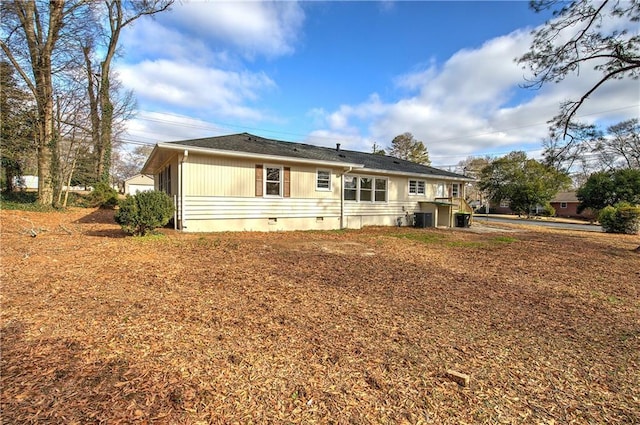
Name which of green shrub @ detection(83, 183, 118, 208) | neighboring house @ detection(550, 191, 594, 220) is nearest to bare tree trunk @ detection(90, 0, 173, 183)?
green shrub @ detection(83, 183, 118, 208)

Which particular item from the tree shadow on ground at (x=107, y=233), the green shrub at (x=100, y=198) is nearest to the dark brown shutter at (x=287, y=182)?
the tree shadow on ground at (x=107, y=233)

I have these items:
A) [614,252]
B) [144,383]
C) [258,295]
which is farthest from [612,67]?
[144,383]

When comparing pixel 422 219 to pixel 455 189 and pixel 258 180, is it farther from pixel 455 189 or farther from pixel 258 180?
pixel 258 180

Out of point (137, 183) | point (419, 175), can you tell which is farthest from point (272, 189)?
point (137, 183)

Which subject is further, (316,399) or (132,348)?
(132,348)

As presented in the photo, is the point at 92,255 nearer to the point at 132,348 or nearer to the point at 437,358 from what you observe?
the point at 132,348

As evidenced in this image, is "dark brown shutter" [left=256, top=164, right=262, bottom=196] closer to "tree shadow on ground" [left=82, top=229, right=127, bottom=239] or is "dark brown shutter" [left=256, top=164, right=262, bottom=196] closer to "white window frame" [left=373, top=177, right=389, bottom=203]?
"tree shadow on ground" [left=82, top=229, right=127, bottom=239]

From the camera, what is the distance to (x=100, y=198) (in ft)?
56.7

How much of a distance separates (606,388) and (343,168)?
1154 centimetres

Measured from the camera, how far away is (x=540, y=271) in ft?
21.4

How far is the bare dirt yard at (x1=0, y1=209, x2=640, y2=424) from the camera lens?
6.83 ft

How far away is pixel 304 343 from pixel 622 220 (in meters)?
21.2

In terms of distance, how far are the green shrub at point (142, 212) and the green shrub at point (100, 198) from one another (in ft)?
38.9

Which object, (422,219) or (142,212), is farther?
(422,219)
